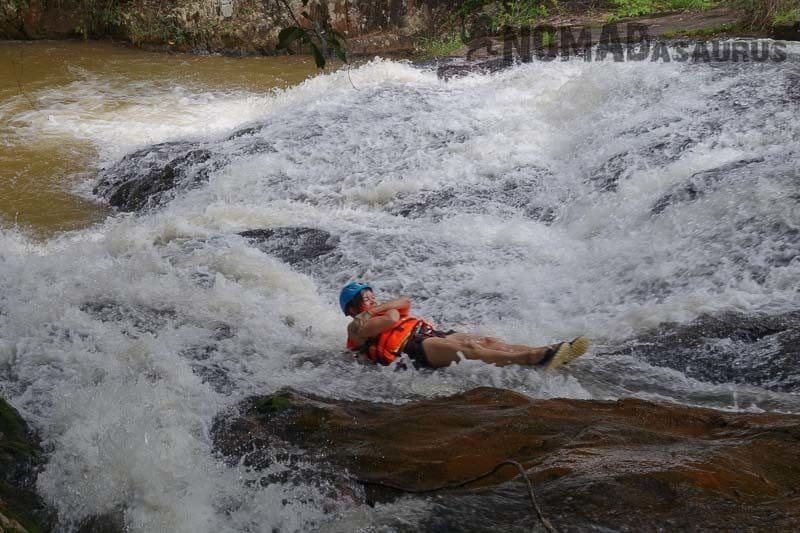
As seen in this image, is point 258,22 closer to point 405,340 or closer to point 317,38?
point 405,340

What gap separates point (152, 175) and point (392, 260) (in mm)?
3719

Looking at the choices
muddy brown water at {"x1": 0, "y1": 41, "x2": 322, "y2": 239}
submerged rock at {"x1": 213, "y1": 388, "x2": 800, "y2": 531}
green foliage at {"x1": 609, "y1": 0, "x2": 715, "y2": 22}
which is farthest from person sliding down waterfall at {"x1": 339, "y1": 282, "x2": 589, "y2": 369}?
green foliage at {"x1": 609, "y1": 0, "x2": 715, "y2": 22}

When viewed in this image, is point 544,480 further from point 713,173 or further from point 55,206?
point 55,206

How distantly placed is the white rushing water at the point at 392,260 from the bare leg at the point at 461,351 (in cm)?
7

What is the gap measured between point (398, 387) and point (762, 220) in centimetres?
278

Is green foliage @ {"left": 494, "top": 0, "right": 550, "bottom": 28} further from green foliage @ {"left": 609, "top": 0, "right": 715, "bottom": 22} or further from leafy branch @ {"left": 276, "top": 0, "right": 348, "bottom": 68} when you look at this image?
leafy branch @ {"left": 276, "top": 0, "right": 348, "bottom": 68}

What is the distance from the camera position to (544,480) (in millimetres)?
2588

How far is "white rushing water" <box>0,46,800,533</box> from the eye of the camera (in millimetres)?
3416

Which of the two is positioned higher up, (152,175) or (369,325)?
(152,175)

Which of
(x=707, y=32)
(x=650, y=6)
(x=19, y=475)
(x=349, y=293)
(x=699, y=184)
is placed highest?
(x=650, y=6)

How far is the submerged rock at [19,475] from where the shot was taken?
2.73 meters

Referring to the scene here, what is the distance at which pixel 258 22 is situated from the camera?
13273 mm

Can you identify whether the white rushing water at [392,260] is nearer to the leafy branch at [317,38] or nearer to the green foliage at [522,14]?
the leafy branch at [317,38]

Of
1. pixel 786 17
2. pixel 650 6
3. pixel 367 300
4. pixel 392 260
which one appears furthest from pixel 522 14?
pixel 367 300
